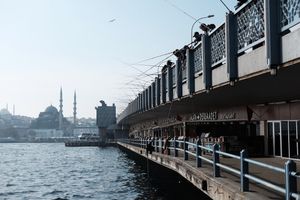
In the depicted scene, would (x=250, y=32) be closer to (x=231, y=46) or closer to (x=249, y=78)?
(x=249, y=78)

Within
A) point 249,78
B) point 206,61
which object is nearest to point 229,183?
point 249,78

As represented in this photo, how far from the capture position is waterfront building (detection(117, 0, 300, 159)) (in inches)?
529

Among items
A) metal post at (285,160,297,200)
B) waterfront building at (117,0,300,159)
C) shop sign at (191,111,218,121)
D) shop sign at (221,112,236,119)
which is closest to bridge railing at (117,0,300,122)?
waterfront building at (117,0,300,159)

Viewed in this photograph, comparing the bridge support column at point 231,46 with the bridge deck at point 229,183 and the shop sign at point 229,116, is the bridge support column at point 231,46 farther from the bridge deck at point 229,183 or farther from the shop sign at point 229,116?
the shop sign at point 229,116

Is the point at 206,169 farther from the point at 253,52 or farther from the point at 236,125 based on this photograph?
the point at 236,125

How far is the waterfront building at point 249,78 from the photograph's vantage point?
1343 centimetres

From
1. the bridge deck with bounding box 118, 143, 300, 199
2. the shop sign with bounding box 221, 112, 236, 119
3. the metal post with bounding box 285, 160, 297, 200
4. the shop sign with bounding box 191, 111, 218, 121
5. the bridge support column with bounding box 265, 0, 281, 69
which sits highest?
the bridge support column with bounding box 265, 0, 281, 69

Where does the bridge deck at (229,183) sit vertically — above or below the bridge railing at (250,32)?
below

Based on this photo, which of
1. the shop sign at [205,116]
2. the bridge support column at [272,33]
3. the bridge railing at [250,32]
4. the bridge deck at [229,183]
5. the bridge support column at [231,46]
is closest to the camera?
the bridge deck at [229,183]

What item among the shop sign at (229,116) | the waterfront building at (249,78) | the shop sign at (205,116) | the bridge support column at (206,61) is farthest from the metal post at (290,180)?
the shop sign at (205,116)

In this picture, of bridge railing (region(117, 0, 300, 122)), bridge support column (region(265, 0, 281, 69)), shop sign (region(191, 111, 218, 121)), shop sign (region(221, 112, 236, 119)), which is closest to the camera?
bridge railing (region(117, 0, 300, 122))

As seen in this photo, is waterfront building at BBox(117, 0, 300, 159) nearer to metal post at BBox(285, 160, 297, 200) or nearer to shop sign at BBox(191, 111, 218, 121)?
shop sign at BBox(191, 111, 218, 121)

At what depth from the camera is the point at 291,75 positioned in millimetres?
15008

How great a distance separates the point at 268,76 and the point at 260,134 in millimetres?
14728
